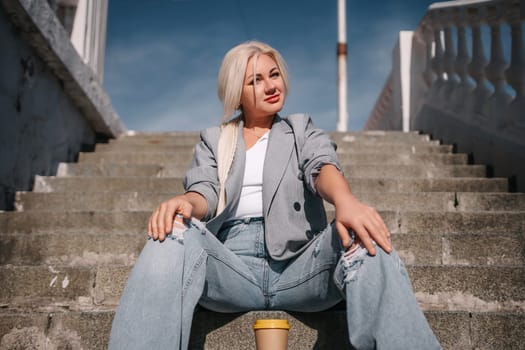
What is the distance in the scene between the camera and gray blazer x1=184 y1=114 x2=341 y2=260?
168 centimetres

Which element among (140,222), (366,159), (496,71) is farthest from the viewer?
(366,159)

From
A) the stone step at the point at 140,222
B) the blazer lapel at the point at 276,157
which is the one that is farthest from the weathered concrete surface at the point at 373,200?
the blazer lapel at the point at 276,157

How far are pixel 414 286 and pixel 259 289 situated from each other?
782 mm

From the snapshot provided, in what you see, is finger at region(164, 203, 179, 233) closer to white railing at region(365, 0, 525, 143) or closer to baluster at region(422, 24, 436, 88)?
white railing at region(365, 0, 525, 143)

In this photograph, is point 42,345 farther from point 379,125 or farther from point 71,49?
point 379,125

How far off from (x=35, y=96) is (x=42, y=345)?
2.34 metres

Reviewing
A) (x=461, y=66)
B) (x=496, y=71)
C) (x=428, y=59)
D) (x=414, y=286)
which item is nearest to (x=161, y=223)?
(x=414, y=286)

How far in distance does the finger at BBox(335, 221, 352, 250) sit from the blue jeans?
34mm

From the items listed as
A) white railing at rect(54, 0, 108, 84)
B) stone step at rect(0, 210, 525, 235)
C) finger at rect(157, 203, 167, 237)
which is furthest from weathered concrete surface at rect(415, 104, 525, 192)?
white railing at rect(54, 0, 108, 84)

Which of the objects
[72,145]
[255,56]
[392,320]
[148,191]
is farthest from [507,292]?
[72,145]

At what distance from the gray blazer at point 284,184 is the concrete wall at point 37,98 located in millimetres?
1868

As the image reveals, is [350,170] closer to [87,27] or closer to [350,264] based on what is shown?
[350,264]

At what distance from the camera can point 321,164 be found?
66.6 inches

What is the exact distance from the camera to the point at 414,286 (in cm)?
205
